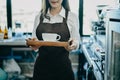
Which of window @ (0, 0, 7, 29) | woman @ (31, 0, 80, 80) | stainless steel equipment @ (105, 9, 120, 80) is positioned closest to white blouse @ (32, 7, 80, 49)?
woman @ (31, 0, 80, 80)

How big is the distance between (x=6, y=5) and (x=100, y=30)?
6.87 feet

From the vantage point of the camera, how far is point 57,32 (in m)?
2.02

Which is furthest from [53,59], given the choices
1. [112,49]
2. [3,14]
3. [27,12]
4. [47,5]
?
[3,14]

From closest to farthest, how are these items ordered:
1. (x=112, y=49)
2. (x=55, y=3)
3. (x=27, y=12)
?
(x=112, y=49) → (x=55, y=3) → (x=27, y=12)

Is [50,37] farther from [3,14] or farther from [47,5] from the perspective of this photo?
[3,14]

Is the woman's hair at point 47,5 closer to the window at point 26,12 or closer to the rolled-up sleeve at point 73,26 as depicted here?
the rolled-up sleeve at point 73,26

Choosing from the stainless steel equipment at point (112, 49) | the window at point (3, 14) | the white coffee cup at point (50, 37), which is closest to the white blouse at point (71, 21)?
the white coffee cup at point (50, 37)

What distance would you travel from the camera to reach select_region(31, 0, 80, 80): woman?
6.58 ft

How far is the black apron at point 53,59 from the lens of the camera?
80.0 inches

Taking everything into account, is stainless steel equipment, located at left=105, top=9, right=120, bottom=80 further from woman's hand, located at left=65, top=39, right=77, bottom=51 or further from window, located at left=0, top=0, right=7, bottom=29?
window, located at left=0, top=0, right=7, bottom=29

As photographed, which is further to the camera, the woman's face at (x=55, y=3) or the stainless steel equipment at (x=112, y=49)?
the woman's face at (x=55, y=3)

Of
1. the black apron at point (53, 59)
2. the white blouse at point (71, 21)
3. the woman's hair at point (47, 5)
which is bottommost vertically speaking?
the black apron at point (53, 59)

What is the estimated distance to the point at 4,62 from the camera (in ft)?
12.8

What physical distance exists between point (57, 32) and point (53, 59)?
27cm
